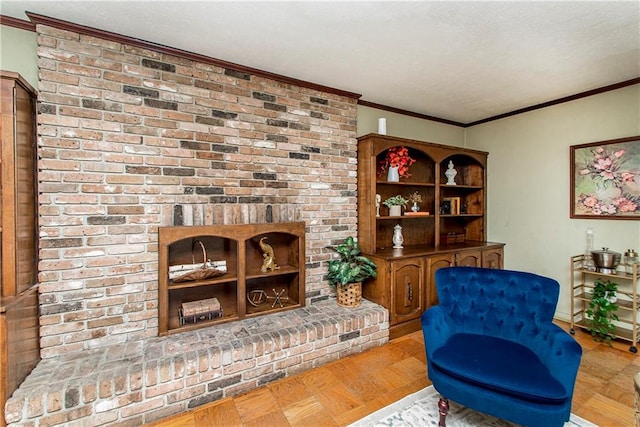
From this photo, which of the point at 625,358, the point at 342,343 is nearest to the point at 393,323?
the point at 342,343

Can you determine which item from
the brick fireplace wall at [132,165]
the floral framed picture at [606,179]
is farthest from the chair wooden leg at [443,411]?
the floral framed picture at [606,179]

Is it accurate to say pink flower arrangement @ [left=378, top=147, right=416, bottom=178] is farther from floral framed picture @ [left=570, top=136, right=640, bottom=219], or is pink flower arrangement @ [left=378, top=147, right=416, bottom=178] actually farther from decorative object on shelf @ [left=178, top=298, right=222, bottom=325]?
decorative object on shelf @ [left=178, top=298, right=222, bottom=325]

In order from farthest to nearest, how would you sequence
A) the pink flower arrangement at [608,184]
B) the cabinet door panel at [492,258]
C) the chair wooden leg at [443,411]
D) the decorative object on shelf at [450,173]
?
the decorative object on shelf at [450,173]
the cabinet door panel at [492,258]
the pink flower arrangement at [608,184]
the chair wooden leg at [443,411]

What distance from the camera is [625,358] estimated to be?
2.45 metres

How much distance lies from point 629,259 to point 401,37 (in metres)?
2.95

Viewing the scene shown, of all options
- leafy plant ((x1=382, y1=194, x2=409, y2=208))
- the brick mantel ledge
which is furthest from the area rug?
leafy plant ((x1=382, y1=194, x2=409, y2=208))

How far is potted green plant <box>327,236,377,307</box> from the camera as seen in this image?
2748mm

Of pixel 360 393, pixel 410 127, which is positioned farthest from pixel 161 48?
pixel 360 393

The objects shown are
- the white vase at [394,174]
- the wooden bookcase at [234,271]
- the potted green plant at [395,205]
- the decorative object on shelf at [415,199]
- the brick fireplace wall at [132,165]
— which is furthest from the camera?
the decorative object on shelf at [415,199]

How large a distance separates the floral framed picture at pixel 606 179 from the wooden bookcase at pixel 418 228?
3.21 feet

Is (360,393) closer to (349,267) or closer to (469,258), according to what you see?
(349,267)

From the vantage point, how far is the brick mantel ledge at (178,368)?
5.26ft

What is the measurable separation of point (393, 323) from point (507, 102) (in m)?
2.81

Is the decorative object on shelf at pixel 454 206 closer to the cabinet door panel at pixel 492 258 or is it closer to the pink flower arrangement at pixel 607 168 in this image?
the cabinet door panel at pixel 492 258
